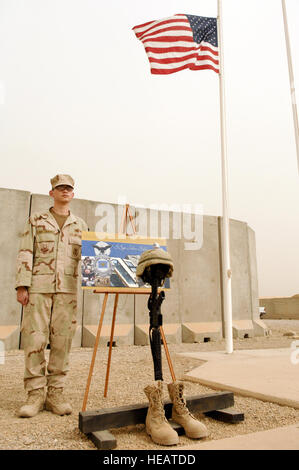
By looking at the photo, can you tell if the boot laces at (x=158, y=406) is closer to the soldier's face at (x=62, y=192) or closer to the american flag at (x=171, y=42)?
the soldier's face at (x=62, y=192)

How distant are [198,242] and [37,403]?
22.6 ft

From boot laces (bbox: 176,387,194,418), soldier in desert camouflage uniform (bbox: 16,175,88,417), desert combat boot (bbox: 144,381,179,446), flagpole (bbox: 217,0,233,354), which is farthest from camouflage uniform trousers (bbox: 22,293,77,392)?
flagpole (bbox: 217,0,233,354)

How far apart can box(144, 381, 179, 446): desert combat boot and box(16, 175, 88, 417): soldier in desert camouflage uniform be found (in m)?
0.91

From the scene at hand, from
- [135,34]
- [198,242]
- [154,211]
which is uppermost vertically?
[135,34]

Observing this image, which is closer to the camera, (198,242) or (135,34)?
(135,34)

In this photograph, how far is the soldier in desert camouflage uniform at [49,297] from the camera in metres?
3.00


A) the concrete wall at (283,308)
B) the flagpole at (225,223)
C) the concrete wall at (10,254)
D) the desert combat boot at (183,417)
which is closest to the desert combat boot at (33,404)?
the desert combat boot at (183,417)

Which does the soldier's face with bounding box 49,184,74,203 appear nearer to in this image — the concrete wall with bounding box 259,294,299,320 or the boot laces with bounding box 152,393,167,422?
the boot laces with bounding box 152,393,167,422

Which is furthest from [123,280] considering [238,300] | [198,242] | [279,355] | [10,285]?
[238,300]

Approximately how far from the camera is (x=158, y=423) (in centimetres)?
228

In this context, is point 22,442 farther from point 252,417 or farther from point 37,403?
point 252,417

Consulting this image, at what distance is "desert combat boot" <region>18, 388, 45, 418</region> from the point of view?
2.80 m
